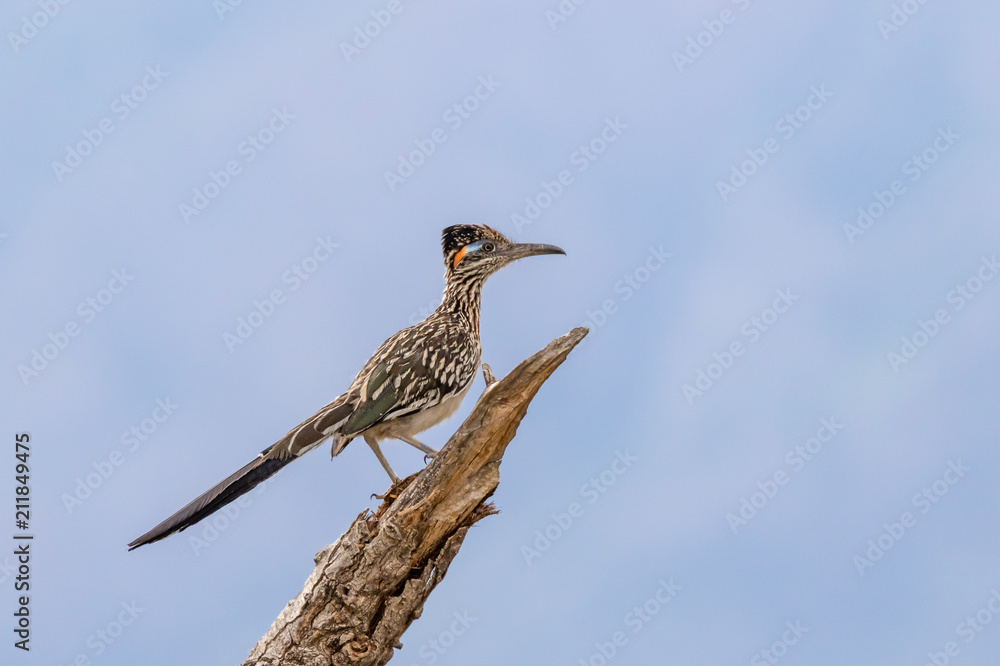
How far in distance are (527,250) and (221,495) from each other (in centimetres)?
382

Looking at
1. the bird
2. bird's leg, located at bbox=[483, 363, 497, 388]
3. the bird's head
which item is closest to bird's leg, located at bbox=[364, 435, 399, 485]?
the bird

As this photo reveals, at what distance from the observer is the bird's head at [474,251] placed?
29.7 feet

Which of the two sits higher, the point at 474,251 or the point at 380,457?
the point at 474,251

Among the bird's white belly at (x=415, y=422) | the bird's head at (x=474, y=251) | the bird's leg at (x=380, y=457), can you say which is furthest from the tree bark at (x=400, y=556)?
the bird's head at (x=474, y=251)

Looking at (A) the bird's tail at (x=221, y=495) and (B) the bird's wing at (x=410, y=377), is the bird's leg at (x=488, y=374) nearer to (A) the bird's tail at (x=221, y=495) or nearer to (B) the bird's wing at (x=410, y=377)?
(B) the bird's wing at (x=410, y=377)

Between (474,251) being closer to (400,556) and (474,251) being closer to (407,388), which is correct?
(407,388)

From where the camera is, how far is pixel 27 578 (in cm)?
830

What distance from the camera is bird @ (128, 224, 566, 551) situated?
280 inches

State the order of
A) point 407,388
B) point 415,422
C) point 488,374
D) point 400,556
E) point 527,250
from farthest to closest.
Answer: point 527,250
point 488,374
point 415,422
point 407,388
point 400,556

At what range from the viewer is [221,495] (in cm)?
700

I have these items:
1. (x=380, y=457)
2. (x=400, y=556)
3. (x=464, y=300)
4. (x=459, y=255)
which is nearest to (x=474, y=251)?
(x=459, y=255)

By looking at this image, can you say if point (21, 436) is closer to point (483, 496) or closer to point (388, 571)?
point (388, 571)

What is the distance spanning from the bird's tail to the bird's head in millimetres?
2691

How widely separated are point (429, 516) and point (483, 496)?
1.37ft
